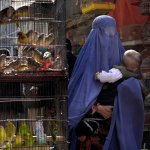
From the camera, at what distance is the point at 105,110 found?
6.15 m

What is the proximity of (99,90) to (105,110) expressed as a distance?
22 centimetres

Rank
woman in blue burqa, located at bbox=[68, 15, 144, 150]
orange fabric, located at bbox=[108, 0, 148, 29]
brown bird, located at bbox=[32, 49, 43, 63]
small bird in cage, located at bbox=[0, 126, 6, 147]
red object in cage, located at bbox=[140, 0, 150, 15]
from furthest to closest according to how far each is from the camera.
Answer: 1. orange fabric, located at bbox=[108, 0, 148, 29]
2. red object in cage, located at bbox=[140, 0, 150, 15]
3. woman in blue burqa, located at bbox=[68, 15, 144, 150]
4. brown bird, located at bbox=[32, 49, 43, 63]
5. small bird in cage, located at bbox=[0, 126, 6, 147]

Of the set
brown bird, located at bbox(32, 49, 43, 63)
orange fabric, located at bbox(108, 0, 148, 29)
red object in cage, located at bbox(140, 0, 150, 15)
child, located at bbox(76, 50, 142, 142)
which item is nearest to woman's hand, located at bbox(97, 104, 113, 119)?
child, located at bbox(76, 50, 142, 142)

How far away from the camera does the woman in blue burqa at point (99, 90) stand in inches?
241

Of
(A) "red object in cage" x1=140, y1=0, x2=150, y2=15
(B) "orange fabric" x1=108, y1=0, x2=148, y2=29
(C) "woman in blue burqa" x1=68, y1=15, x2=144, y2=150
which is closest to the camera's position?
(C) "woman in blue burqa" x1=68, y1=15, x2=144, y2=150

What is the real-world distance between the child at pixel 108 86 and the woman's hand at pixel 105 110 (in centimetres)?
1

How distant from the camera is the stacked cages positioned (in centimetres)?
559

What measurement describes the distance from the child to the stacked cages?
463mm

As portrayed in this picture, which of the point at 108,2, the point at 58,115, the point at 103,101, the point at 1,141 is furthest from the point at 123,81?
the point at 108,2

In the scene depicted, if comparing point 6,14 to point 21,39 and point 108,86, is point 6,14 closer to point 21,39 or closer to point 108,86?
point 21,39

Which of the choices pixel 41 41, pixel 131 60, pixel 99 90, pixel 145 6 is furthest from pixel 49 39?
pixel 145 6

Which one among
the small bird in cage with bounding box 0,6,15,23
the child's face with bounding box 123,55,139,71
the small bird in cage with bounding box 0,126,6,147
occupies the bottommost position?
the small bird in cage with bounding box 0,126,6,147

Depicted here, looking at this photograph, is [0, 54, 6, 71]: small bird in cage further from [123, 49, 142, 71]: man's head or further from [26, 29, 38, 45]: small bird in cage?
[123, 49, 142, 71]: man's head

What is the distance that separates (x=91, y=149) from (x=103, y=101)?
1.77ft
